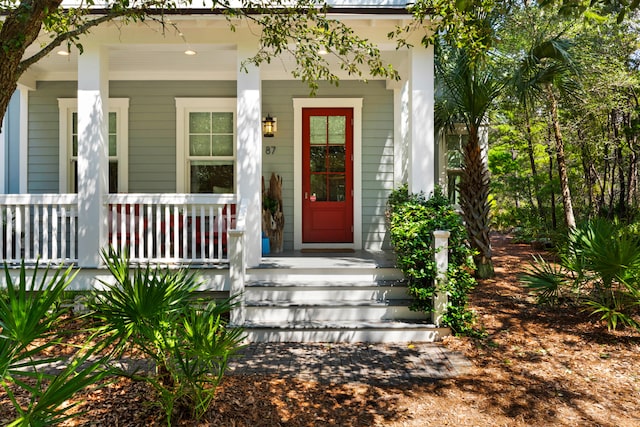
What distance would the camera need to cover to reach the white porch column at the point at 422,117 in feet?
19.7

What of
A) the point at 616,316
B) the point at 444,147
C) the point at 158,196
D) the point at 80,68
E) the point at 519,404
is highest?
the point at 80,68

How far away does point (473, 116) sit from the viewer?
7.11 meters

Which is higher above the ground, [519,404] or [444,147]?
[444,147]

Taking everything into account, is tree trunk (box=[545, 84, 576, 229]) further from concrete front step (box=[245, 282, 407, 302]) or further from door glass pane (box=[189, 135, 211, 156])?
door glass pane (box=[189, 135, 211, 156])

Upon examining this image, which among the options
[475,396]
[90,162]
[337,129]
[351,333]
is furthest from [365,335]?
[337,129]

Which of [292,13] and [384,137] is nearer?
[292,13]

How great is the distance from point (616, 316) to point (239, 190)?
4.67 metres

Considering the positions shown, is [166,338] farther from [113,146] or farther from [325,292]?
[113,146]

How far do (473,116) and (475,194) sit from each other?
1.22 meters

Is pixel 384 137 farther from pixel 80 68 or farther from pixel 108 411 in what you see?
pixel 108 411

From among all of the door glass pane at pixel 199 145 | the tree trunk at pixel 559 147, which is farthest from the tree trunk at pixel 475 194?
the door glass pane at pixel 199 145

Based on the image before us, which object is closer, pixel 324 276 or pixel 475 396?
pixel 475 396

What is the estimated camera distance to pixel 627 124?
410 inches

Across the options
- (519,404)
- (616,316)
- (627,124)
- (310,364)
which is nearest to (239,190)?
(310,364)
